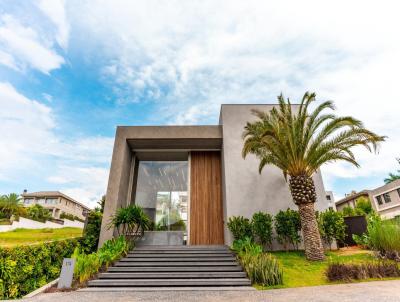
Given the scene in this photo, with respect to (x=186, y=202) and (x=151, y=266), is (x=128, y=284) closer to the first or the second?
(x=151, y=266)

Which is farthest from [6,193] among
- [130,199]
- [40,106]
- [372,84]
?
[372,84]

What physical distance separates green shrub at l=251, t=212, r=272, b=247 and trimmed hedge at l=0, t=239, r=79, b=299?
660cm

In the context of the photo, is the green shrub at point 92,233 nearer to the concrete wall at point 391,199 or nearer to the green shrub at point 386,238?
the green shrub at point 386,238

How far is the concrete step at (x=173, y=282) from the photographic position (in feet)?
16.3

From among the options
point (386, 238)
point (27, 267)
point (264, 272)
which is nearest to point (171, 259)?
point (264, 272)

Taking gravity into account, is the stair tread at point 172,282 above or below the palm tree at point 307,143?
below

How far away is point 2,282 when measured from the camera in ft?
13.9

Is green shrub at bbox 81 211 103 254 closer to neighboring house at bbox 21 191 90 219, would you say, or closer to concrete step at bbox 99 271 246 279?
concrete step at bbox 99 271 246 279

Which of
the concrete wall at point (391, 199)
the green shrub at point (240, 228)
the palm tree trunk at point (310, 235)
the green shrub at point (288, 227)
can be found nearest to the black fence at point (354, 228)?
the green shrub at point (288, 227)

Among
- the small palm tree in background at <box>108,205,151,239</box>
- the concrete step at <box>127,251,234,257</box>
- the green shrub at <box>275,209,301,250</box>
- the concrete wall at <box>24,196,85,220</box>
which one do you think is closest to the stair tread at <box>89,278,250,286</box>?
the concrete step at <box>127,251,234,257</box>

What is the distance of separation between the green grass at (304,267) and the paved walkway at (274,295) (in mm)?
483

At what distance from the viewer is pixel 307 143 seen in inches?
287

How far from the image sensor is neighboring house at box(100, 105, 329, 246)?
8.78 meters

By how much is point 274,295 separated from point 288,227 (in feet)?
13.0
